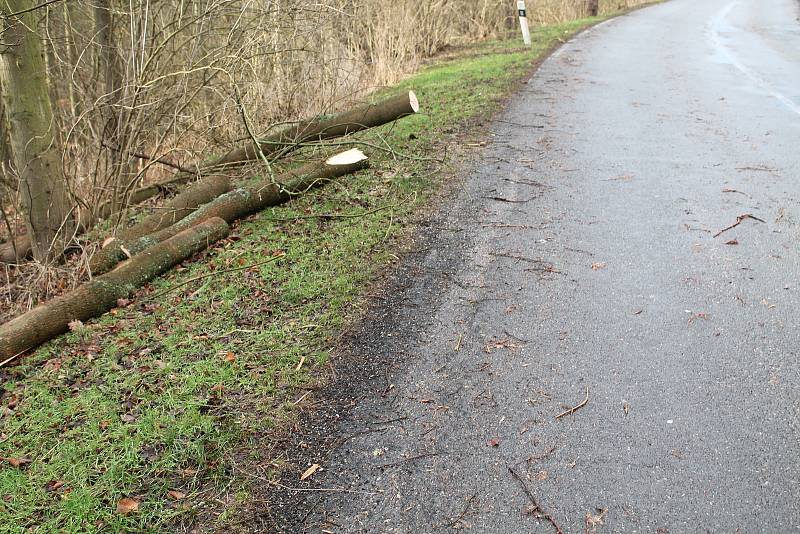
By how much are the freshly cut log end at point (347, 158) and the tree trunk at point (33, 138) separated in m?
2.97

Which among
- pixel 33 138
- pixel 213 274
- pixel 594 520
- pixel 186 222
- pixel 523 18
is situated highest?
pixel 523 18

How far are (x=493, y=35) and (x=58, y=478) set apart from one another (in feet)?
67.1

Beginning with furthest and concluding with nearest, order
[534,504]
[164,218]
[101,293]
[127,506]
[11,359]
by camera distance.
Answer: [164,218] < [101,293] < [11,359] < [127,506] < [534,504]

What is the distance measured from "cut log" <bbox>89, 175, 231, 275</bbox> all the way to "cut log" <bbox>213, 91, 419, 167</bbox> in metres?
0.56

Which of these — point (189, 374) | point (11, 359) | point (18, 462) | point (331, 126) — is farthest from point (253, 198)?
point (18, 462)

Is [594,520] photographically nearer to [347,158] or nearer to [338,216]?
[338,216]

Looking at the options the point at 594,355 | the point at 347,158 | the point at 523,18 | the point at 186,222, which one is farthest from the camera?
the point at 523,18

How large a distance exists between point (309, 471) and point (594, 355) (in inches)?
74.9

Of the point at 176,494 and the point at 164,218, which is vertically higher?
the point at 164,218

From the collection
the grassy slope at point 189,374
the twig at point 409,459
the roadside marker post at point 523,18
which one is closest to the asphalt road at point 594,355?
the twig at point 409,459

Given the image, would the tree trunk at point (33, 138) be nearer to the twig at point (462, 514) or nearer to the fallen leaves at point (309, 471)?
the fallen leaves at point (309, 471)

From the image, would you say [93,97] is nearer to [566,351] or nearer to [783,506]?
[566,351]

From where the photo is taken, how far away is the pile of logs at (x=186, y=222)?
5.39 metres

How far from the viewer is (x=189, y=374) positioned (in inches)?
171
